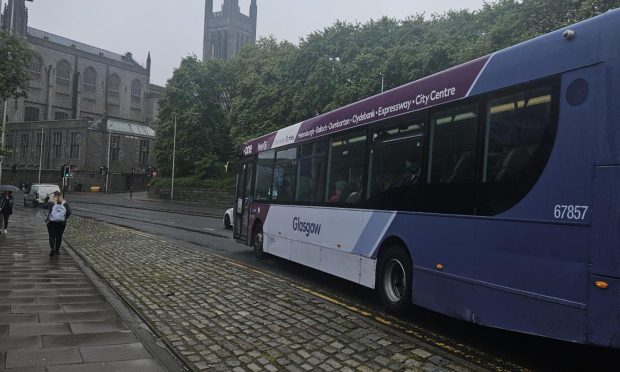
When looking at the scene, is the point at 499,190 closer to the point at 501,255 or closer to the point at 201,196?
the point at 501,255

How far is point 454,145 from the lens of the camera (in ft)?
20.2

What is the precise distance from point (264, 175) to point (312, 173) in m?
2.96

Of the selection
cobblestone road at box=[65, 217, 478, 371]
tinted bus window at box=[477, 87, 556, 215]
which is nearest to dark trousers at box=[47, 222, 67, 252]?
cobblestone road at box=[65, 217, 478, 371]

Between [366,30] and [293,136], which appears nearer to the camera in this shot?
[293,136]

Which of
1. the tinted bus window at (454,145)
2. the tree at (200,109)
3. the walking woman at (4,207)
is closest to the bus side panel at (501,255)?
the tinted bus window at (454,145)

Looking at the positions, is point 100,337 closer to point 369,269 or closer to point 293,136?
point 369,269

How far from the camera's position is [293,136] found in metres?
11.0

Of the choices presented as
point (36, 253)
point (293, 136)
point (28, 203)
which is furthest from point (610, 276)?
point (28, 203)

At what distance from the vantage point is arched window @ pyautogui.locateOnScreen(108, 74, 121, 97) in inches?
4090

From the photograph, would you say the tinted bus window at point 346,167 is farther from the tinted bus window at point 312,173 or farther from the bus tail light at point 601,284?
the bus tail light at point 601,284

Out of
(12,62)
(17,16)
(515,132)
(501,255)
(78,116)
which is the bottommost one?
(501,255)

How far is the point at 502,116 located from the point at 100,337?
4.97 m

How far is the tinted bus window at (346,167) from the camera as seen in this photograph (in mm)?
8219

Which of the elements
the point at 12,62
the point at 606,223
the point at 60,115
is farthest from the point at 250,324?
the point at 60,115
